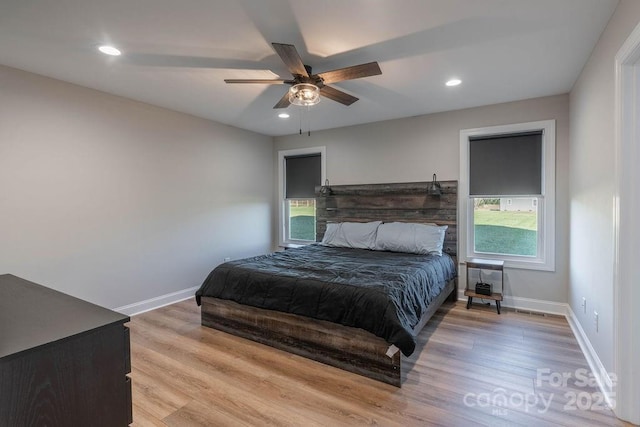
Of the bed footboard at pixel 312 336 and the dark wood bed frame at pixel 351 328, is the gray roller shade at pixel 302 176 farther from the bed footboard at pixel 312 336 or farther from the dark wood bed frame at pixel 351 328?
the bed footboard at pixel 312 336

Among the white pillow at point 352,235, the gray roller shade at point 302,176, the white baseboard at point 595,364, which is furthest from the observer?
the gray roller shade at point 302,176

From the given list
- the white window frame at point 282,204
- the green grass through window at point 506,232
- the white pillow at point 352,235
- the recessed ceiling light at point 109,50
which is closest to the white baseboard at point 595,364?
the green grass through window at point 506,232

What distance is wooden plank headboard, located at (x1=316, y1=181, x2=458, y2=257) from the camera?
14.1 ft

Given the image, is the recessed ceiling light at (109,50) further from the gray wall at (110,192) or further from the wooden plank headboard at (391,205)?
the wooden plank headboard at (391,205)

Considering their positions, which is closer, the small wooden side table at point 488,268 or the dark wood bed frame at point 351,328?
the dark wood bed frame at point 351,328

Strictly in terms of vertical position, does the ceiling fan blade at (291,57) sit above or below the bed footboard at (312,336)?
above

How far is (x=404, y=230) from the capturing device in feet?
14.1

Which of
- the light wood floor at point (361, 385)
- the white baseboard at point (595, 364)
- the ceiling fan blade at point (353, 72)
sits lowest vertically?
the light wood floor at point (361, 385)

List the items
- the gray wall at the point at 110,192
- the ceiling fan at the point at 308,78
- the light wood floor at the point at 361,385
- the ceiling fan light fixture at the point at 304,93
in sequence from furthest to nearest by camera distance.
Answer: the gray wall at the point at 110,192 → the ceiling fan light fixture at the point at 304,93 → the ceiling fan at the point at 308,78 → the light wood floor at the point at 361,385

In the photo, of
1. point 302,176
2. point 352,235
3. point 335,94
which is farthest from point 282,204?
point 335,94

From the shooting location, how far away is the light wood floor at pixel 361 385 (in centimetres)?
198

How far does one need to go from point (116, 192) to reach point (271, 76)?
2.29 m

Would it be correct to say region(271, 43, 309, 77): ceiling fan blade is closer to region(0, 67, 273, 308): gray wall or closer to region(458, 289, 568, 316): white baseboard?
region(0, 67, 273, 308): gray wall

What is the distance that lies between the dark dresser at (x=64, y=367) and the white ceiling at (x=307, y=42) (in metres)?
1.95
